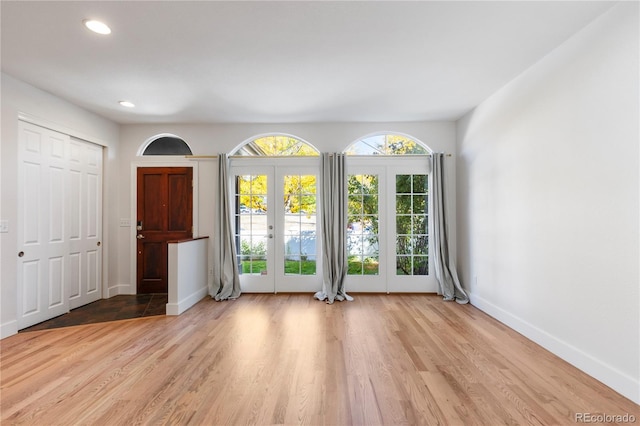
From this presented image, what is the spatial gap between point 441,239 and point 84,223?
207 inches

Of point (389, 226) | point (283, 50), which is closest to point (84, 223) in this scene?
point (283, 50)

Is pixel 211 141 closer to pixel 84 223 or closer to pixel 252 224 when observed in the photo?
pixel 252 224

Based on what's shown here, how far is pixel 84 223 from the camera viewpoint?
429 centimetres

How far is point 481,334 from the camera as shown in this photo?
3.16 meters

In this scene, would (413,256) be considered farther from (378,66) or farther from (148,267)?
(148,267)

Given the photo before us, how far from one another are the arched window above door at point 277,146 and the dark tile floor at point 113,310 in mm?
2607

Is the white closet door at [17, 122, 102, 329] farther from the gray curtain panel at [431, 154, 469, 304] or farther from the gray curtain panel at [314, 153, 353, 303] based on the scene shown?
the gray curtain panel at [431, 154, 469, 304]

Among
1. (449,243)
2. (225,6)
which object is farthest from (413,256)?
(225,6)

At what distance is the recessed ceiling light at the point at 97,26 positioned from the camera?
2316mm

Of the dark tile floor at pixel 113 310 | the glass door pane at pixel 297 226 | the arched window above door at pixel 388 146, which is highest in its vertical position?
the arched window above door at pixel 388 146

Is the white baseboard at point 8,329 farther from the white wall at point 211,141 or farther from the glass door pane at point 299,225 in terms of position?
the glass door pane at point 299,225

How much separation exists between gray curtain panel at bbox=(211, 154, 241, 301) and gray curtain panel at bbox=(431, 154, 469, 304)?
313 centimetres

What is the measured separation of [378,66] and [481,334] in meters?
2.98
